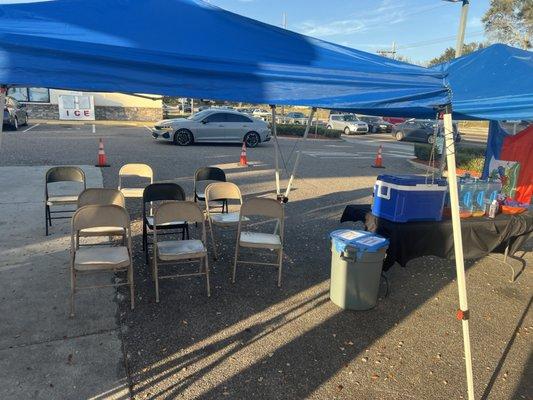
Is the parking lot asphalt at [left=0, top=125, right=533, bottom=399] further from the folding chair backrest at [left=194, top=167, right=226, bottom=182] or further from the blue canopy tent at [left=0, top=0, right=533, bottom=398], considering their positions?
the folding chair backrest at [left=194, top=167, right=226, bottom=182]

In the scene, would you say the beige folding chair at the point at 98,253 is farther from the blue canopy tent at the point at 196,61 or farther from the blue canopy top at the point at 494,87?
the blue canopy top at the point at 494,87

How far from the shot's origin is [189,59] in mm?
2818

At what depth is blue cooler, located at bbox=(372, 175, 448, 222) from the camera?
166 inches

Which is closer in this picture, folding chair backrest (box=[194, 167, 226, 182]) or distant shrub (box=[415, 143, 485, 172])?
folding chair backrest (box=[194, 167, 226, 182])

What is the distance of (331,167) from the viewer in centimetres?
1340

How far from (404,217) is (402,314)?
1.02m

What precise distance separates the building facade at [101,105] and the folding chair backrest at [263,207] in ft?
75.1

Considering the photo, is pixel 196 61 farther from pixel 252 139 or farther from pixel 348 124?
pixel 348 124

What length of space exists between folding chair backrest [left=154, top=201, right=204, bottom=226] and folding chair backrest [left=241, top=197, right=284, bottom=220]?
24.2 inches

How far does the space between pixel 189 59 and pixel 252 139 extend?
49.2 ft

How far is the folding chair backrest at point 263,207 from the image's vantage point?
4.65 m

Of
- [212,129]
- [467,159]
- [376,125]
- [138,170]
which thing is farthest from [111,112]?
[138,170]

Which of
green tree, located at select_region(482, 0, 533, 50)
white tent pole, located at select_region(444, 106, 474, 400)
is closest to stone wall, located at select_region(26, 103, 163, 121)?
white tent pole, located at select_region(444, 106, 474, 400)

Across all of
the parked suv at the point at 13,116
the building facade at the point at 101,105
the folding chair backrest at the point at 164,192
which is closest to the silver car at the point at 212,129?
the parked suv at the point at 13,116
